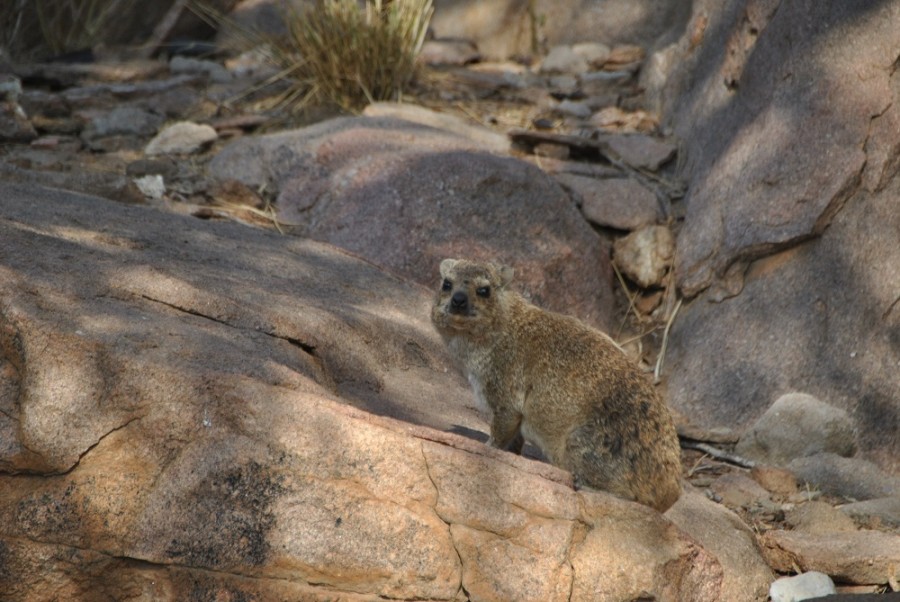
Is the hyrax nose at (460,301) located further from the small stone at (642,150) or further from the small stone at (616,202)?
the small stone at (642,150)

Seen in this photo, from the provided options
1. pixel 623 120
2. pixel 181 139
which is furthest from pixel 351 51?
pixel 623 120

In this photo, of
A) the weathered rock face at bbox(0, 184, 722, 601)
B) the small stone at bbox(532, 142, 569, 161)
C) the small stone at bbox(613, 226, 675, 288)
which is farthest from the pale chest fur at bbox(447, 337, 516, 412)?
the small stone at bbox(532, 142, 569, 161)

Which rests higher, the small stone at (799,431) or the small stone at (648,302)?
the small stone at (799,431)

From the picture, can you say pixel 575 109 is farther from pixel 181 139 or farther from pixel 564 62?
pixel 181 139

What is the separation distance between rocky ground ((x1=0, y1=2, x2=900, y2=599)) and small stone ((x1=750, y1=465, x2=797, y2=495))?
0.04ft

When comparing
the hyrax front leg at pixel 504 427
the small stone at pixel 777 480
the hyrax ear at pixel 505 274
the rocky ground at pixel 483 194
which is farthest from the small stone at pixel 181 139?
the small stone at pixel 777 480

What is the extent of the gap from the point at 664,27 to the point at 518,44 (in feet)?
6.36

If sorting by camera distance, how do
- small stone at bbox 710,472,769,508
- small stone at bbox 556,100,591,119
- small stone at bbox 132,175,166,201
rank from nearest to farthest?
small stone at bbox 710,472,769,508 < small stone at bbox 132,175,166,201 < small stone at bbox 556,100,591,119

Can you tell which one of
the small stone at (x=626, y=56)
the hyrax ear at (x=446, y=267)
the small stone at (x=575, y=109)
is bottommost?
the small stone at (x=575, y=109)

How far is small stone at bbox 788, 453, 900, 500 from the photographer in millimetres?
6777

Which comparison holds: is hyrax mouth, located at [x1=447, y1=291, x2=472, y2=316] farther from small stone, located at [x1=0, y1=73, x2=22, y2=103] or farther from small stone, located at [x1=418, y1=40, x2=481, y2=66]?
small stone, located at [x1=418, y1=40, x2=481, y2=66]

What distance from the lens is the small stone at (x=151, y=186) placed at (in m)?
9.52

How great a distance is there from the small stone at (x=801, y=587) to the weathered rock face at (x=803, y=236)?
188 cm

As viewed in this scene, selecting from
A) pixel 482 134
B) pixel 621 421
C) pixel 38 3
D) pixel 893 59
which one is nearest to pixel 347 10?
pixel 482 134
